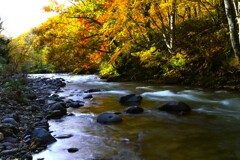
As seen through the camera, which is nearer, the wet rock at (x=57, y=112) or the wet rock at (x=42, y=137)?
the wet rock at (x=42, y=137)

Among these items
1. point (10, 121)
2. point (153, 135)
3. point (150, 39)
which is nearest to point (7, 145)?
point (10, 121)

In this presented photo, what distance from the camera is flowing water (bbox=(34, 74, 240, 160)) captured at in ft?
17.0

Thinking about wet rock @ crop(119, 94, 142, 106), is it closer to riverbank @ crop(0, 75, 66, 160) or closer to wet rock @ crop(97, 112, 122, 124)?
wet rock @ crop(97, 112, 122, 124)

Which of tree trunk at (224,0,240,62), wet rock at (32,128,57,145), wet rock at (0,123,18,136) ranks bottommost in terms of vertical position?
wet rock at (32,128,57,145)

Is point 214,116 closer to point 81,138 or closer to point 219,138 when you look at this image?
point 219,138

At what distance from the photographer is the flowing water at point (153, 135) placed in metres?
5.18

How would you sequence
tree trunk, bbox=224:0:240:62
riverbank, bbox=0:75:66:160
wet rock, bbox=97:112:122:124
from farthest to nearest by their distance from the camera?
tree trunk, bbox=224:0:240:62, wet rock, bbox=97:112:122:124, riverbank, bbox=0:75:66:160

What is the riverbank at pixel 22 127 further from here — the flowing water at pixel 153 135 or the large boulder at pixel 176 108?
the large boulder at pixel 176 108

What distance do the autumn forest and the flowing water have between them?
4.43 m

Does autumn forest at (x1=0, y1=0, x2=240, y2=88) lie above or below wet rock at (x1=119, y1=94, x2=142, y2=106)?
above

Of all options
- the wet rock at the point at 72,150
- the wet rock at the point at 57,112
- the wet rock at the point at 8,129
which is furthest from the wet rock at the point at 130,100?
the wet rock at the point at 72,150

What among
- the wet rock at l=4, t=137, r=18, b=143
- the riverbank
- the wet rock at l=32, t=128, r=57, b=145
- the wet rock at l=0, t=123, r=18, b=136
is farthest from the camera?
the wet rock at l=0, t=123, r=18, b=136

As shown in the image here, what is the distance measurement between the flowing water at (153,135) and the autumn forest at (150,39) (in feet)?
14.5

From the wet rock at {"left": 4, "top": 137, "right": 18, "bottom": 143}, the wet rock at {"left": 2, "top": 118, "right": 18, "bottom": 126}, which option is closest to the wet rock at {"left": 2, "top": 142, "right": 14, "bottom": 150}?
the wet rock at {"left": 4, "top": 137, "right": 18, "bottom": 143}
